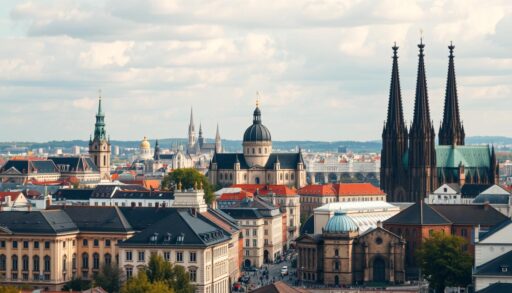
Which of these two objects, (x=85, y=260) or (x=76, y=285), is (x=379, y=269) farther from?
(x=76, y=285)

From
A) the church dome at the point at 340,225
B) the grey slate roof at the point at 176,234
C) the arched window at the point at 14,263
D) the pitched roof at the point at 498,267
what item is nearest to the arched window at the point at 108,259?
the grey slate roof at the point at 176,234

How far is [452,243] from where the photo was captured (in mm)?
146375

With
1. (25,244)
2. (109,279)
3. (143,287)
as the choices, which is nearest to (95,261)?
(25,244)

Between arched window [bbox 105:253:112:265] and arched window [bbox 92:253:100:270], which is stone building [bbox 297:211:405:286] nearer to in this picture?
arched window [bbox 105:253:112:265]

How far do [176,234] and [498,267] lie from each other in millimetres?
30882

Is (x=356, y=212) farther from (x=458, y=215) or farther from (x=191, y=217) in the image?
(x=191, y=217)

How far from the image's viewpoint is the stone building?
160 m

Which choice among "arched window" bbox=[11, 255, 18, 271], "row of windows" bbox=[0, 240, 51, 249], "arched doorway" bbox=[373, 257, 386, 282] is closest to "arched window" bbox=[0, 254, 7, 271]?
"arched window" bbox=[11, 255, 18, 271]

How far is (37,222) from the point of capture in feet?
486

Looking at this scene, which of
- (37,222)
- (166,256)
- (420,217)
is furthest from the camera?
(420,217)

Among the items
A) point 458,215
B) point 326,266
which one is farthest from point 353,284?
point 458,215

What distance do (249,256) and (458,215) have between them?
30662mm

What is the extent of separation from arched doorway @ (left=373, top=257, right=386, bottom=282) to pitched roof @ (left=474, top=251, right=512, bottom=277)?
106ft

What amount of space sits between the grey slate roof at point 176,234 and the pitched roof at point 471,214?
33.2 m
